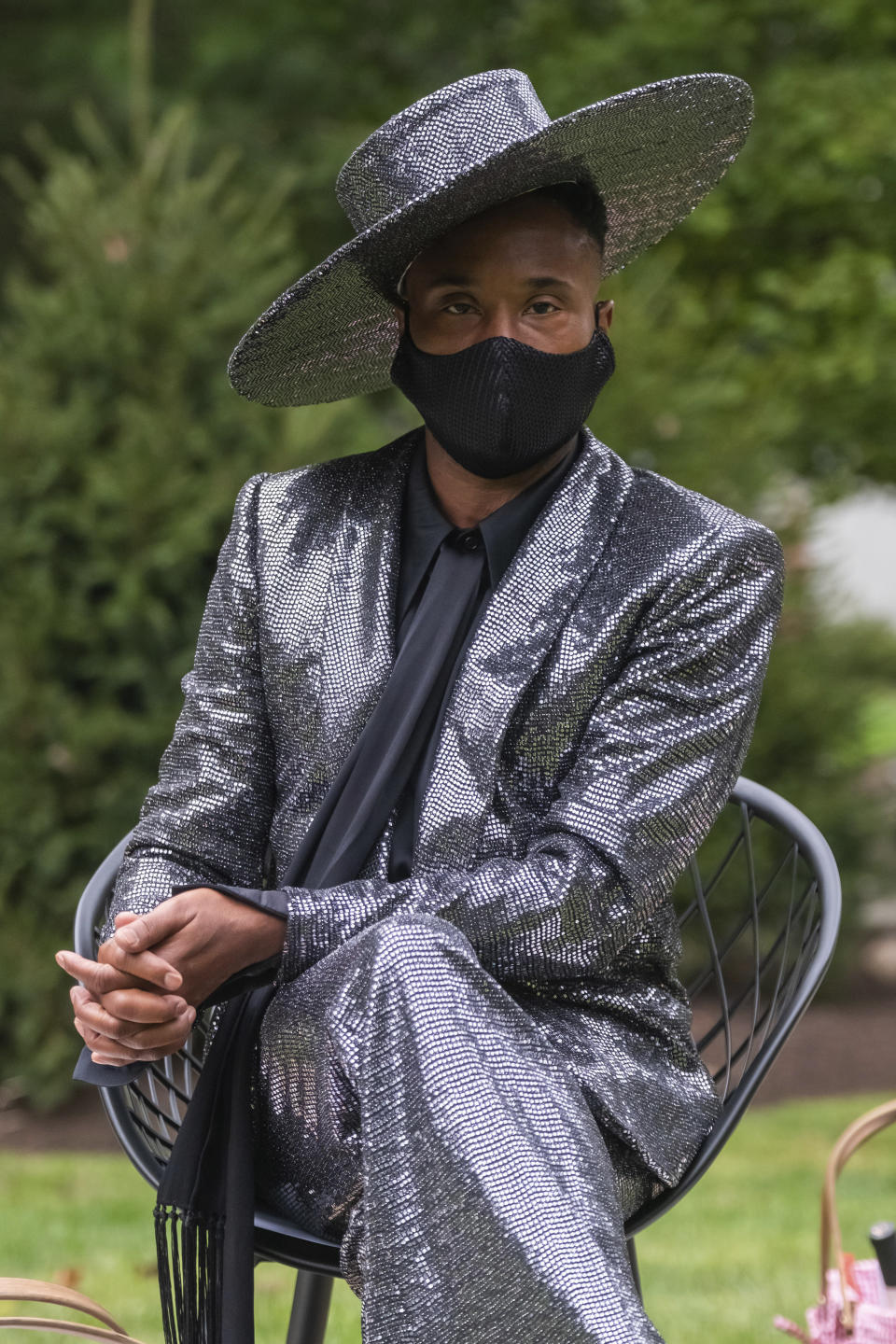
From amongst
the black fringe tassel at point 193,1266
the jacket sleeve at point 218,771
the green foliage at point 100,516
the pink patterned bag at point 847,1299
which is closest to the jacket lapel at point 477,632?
the jacket sleeve at point 218,771

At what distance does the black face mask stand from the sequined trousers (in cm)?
74

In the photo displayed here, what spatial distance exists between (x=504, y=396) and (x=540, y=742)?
1.58 feet

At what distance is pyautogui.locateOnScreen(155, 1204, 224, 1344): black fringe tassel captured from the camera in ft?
6.98

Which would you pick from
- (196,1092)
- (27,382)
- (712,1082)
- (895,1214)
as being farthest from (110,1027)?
(27,382)

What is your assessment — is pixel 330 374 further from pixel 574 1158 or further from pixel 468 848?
pixel 574 1158

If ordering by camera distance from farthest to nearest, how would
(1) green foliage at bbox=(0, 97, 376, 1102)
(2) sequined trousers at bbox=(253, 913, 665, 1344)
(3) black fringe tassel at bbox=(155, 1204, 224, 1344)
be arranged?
1. (1) green foliage at bbox=(0, 97, 376, 1102)
2. (3) black fringe tassel at bbox=(155, 1204, 224, 1344)
3. (2) sequined trousers at bbox=(253, 913, 665, 1344)

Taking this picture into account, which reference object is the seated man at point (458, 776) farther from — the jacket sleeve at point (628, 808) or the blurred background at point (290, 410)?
the blurred background at point (290, 410)

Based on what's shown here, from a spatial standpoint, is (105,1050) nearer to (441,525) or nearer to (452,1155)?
(452,1155)

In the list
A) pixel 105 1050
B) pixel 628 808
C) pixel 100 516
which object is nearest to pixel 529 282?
pixel 628 808

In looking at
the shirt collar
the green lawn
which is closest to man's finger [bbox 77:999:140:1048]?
the shirt collar

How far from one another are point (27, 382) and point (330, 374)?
10.6 feet

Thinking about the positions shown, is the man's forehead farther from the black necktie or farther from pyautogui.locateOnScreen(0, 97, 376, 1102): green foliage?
pyautogui.locateOnScreen(0, 97, 376, 1102): green foliage

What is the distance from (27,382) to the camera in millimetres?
5652

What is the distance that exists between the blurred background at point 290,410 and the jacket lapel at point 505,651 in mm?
3304
